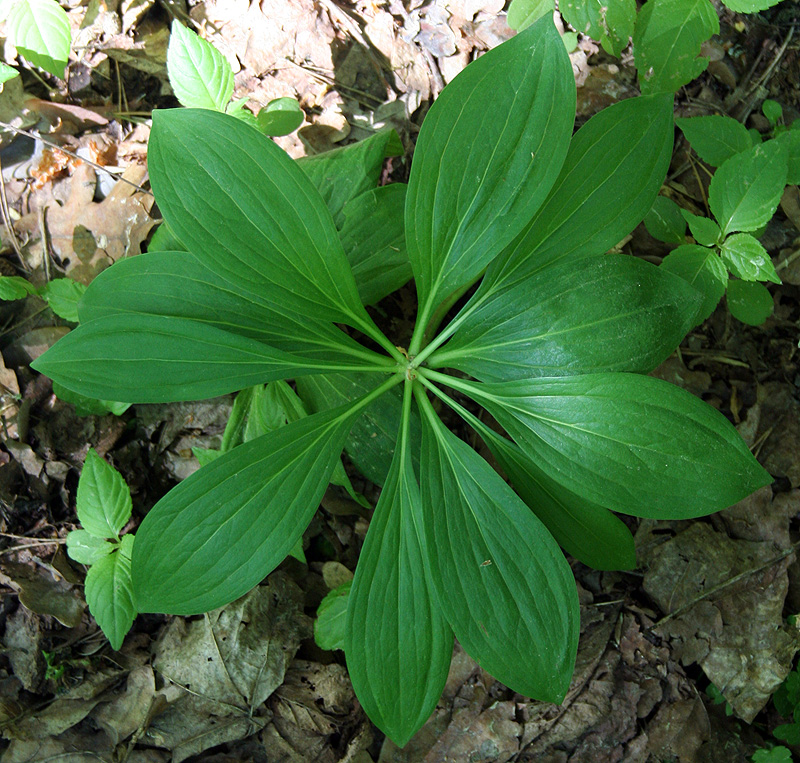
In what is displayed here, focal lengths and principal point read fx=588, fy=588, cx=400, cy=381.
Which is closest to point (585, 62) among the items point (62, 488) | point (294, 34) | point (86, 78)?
point (294, 34)

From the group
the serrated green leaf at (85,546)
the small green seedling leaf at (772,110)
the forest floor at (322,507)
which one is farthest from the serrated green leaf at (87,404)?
the small green seedling leaf at (772,110)

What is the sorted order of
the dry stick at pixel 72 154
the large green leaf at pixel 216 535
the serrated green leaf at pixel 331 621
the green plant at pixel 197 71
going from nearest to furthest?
the large green leaf at pixel 216 535 < the green plant at pixel 197 71 < the serrated green leaf at pixel 331 621 < the dry stick at pixel 72 154

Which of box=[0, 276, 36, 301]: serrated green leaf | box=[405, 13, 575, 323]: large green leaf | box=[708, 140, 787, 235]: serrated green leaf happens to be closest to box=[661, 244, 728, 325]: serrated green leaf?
box=[708, 140, 787, 235]: serrated green leaf

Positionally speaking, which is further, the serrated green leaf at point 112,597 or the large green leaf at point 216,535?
the serrated green leaf at point 112,597

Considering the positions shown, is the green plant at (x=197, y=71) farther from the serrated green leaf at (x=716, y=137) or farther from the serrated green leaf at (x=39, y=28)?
the serrated green leaf at (x=716, y=137)

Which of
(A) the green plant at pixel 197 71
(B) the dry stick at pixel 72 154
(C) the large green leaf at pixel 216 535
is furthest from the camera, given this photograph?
(B) the dry stick at pixel 72 154

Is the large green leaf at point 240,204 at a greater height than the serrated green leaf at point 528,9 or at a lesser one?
lesser

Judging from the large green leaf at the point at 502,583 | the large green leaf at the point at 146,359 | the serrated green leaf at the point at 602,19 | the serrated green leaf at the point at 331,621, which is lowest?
the serrated green leaf at the point at 331,621

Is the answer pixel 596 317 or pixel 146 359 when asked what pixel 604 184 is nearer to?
pixel 596 317
